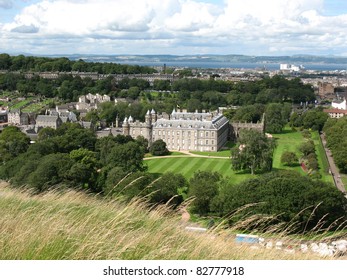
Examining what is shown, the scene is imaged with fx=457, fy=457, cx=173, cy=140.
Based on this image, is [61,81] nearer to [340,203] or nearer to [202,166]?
[202,166]

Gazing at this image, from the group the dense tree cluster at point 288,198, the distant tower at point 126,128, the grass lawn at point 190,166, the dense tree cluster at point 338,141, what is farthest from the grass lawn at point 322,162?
the distant tower at point 126,128

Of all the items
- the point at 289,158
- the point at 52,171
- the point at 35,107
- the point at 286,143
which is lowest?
the point at 286,143

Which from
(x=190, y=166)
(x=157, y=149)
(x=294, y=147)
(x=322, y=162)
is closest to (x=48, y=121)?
(x=157, y=149)

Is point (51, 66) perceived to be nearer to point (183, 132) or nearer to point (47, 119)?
point (47, 119)

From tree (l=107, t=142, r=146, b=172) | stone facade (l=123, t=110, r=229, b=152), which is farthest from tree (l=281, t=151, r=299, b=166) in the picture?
tree (l=107, t=142, r=146, b=172)

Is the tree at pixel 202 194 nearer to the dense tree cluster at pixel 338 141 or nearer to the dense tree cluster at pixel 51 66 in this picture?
the dense tree cluster at pixel 338 141
